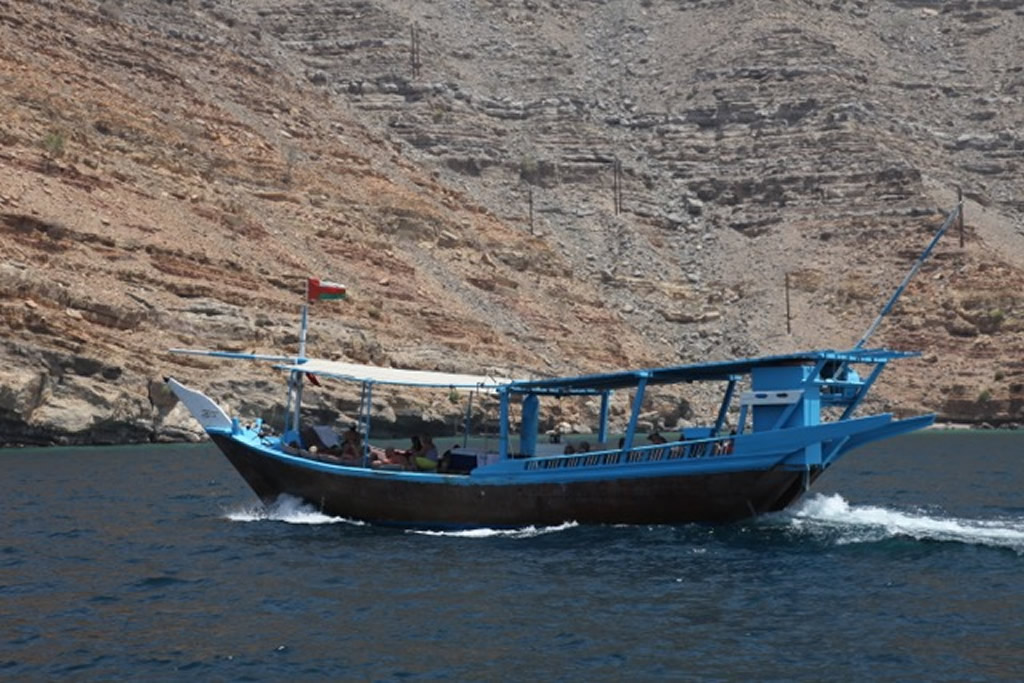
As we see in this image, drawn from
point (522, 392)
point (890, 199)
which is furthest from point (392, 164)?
point (522, 392)

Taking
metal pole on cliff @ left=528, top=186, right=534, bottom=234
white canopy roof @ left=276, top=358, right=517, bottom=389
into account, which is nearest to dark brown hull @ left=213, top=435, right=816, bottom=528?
white canopy roof @ left=276, top=358, right=517, bottom=389

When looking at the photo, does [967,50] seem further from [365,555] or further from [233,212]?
[365,555]

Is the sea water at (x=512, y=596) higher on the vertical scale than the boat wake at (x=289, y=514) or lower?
lower

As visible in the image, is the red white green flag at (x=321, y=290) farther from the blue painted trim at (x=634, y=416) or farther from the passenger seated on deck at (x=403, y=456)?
the blue painted trim at (x=634, y=416)

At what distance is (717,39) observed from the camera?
128 meters

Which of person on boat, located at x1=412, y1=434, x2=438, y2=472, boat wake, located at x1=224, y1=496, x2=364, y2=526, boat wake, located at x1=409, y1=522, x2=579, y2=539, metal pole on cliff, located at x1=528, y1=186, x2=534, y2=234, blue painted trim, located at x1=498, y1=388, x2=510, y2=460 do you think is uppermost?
metal pole on cliff, located at x1=528, y1=186, x2=534, y2=234

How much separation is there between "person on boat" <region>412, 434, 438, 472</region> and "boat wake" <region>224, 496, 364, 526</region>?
6.31 feet

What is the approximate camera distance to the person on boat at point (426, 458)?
32469mm

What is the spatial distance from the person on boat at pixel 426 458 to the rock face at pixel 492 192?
29.4m

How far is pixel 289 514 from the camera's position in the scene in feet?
110

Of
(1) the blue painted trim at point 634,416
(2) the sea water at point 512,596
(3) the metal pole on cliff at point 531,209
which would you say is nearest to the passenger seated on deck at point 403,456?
(2) the sea water at point 512,596

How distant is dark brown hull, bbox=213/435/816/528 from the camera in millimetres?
28562

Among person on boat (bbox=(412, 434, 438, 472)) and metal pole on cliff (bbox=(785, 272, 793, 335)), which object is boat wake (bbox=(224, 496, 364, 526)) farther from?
metal pole on cliff (bbox=(785, 272, 793, 335))

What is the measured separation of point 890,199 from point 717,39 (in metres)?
29.5
